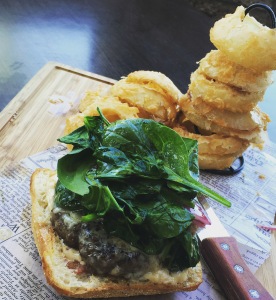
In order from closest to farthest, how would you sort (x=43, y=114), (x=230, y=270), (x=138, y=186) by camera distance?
1. (x=138, y=186)
2. (x=230, y=270)
3. (x=43, y=114)

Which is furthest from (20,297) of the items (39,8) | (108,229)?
(39,8)

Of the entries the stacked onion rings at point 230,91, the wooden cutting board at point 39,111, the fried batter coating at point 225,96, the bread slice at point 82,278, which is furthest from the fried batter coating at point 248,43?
the bread slice at point 82,278

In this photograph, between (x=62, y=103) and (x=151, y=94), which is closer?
(x=151, y=94)

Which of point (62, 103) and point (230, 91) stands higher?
point (230, 91)

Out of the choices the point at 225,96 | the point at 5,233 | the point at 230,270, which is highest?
the point at 225,96

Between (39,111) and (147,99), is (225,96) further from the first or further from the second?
(39,111)

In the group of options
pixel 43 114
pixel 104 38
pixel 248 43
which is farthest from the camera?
pixel 104 38

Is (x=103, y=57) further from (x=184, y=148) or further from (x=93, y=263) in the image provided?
(x=93, y=263)

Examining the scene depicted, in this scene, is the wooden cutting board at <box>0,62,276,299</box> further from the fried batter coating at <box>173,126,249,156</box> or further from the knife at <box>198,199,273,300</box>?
the fried batter coating at <box>173,126,249,156</box>

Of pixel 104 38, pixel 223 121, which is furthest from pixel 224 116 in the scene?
pixel 104 38
